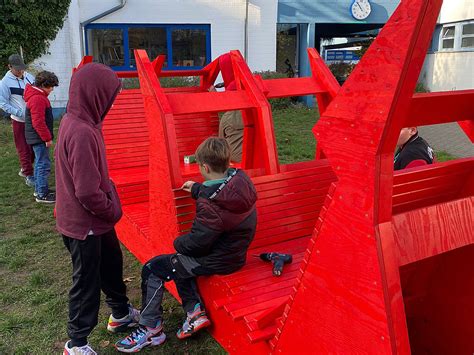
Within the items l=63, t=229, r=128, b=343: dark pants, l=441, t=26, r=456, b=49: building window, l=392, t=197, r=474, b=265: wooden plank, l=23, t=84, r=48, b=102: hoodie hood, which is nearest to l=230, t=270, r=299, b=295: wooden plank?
l=63, t=229, r=128, b=343: dark pants

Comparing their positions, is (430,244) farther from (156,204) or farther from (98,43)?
(98,43)

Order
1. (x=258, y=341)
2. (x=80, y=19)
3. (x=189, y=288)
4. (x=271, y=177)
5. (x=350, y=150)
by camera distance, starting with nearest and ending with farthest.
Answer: (x=350, y=150), (x=258, y=341), (x=189, y=288), (x=271, y=177), (x=80, y=19)

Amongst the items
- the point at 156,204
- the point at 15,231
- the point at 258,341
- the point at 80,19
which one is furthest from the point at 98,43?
the point at 258,341

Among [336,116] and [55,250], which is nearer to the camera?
[336,116]

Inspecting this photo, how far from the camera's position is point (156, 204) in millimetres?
3609

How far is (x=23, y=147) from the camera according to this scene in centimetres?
664

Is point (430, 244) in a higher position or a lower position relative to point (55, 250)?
higher

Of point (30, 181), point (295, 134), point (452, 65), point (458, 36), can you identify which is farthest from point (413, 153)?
point (458, 36)

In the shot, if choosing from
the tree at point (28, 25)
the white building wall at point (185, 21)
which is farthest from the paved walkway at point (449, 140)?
the tree at point (28, 25)

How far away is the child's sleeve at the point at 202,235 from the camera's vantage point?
108 inches

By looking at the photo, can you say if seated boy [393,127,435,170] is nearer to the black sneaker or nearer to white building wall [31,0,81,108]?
the black sneaker

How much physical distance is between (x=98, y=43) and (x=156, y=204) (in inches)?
503

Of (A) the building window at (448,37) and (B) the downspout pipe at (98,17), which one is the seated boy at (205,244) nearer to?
(B) the downspout pipe at (98,17)

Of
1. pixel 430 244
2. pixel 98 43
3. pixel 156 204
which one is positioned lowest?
pixel 156 204
